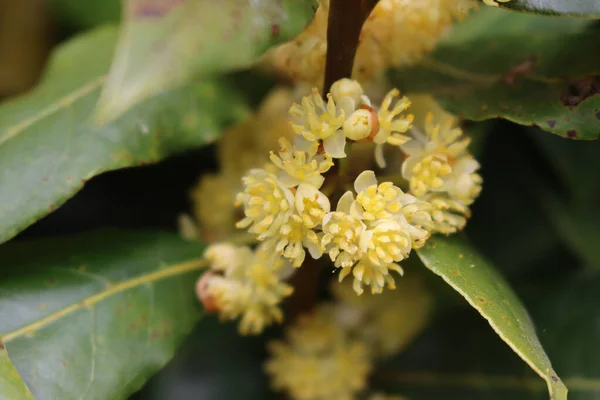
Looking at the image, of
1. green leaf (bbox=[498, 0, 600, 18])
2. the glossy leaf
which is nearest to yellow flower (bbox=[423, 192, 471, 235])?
green leaf (bbox=[498, 0, 600, 18])

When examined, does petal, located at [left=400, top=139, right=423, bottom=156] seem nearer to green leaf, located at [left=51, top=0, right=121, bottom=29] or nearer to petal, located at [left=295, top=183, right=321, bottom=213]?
petal, located at [left=295, top=183, right=321, bottom=213]

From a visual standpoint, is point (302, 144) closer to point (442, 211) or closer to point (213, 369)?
point (442, 211)

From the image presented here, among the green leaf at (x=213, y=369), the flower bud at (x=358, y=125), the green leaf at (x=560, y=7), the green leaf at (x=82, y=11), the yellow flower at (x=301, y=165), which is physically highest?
the green leaf at (x=560, y=7)

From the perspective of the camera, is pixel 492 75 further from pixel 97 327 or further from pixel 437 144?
pixel 97 327

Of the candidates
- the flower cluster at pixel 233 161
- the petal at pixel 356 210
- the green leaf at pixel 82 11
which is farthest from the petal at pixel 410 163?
the green leaf at pixel 82 11

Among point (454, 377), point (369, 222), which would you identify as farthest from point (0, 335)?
point (454, 377)

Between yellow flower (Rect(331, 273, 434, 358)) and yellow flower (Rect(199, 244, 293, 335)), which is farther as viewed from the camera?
yellow flower (Rect(331, 273, 434, 358))

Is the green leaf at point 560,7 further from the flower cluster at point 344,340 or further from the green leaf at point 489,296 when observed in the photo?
the flower cluster at point 344,340
